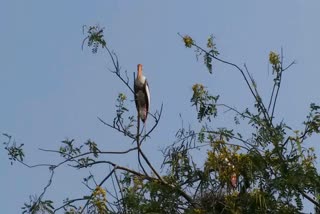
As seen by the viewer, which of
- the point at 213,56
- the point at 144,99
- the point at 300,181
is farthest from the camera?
the point at 144,99

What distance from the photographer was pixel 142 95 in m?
8.13

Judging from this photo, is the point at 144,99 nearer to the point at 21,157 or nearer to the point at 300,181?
the point at 21,157

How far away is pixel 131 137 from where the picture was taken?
6.36m

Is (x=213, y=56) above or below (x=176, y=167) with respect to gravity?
above

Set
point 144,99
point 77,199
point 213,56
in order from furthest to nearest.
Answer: point 144,99, point 213,56, point 77,199

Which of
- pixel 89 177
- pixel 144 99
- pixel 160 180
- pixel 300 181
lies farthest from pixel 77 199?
pixel 144 99

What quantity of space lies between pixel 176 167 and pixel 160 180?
13 cm

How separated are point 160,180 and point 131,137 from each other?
2.06 feet

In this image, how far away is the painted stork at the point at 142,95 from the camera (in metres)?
7.65

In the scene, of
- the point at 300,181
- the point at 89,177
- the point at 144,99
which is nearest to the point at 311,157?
the point at 300,181

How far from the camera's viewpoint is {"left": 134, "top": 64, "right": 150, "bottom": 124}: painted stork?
765 cm

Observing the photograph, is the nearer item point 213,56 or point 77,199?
point 77,199

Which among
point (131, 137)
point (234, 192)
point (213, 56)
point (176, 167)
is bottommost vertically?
point (234, 192)

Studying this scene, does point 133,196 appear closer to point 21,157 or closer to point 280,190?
point 280,190
